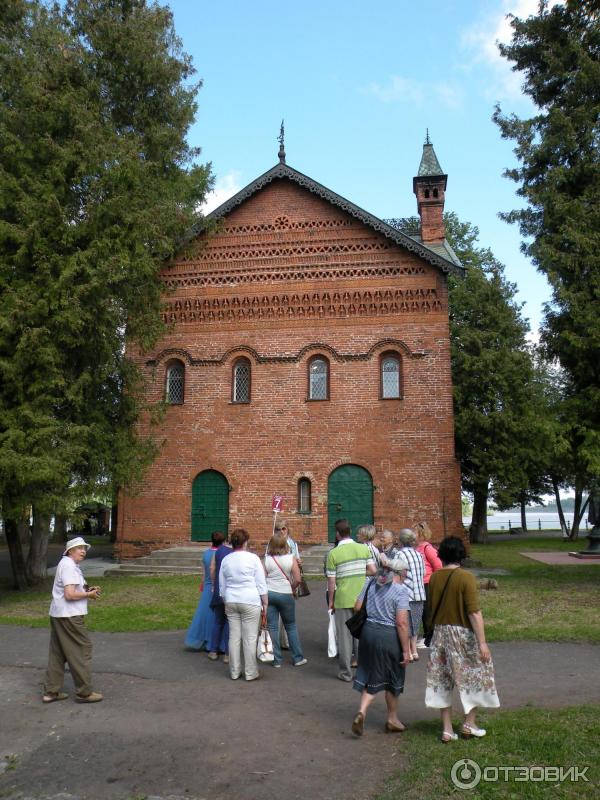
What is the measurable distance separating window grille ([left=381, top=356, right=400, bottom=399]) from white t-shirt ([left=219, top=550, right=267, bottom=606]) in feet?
42.0

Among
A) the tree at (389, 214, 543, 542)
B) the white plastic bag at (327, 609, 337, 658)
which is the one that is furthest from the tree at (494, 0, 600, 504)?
the tree at (389, 214, 543, 542)

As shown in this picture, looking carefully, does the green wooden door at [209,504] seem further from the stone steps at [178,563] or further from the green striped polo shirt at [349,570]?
the green striped polo shirt at [349,570]

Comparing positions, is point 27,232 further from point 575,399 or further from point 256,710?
point 575,399

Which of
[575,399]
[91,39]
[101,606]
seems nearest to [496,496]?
[575,399]

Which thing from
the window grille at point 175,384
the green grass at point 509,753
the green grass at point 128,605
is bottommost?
the green grass at point 128,605

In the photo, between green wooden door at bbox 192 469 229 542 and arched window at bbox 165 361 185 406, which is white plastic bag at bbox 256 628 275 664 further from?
arched window at bbox 165 361 185 406

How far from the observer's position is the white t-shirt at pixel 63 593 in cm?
686

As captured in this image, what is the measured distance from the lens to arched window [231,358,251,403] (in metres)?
20.9

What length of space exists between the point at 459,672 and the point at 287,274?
17.0m

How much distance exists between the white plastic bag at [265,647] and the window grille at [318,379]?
40.4 ft

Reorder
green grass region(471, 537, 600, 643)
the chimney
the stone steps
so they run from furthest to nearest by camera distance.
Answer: the chimney < the stone steps < green grass region(471, 537, 600, 643)

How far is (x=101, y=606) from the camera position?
42.1 feet

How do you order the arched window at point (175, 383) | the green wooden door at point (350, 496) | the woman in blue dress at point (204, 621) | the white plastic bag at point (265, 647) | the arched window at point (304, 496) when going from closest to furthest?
1. the white plastic bag at point (265, 647)
2. the woman in blue dress at point (204, 621)
3. the green wooden door at point (350, 496)
4. the arched window at point (304, 496)
5. the arched window at point (175, 383)

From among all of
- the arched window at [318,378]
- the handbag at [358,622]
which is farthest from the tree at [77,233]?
the handbag at [358,622]
